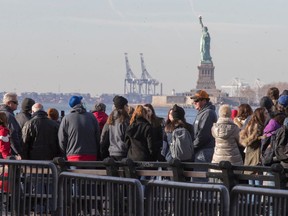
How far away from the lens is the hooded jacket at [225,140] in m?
15.6

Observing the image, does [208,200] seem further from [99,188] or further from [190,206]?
[99,188]

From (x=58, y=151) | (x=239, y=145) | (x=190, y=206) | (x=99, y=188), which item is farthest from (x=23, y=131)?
(x=190, y=206)

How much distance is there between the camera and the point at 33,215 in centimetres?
1136

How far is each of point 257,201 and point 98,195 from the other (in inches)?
70.3

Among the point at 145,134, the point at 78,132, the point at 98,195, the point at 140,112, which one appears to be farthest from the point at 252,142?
the point at 98,195

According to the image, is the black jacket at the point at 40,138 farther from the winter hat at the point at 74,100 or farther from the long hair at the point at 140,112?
the long hair at the point at 140,112

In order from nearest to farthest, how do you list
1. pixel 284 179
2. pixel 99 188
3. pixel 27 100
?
pixel 99 188 < pixel 284 179 < pixel 27 100

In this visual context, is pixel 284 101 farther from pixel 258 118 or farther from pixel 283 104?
pixel 258 118

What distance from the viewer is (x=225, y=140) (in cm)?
1572

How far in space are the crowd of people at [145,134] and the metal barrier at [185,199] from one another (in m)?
5.63

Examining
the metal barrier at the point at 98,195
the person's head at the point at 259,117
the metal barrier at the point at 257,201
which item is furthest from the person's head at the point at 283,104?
the metal barrier at the point at 257,201

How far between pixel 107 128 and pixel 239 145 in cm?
191

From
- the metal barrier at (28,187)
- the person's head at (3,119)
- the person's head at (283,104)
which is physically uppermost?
the person's head at (283,104)

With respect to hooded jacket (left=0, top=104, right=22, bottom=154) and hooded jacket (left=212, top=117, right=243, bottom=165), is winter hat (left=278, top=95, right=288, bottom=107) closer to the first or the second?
hooded jacket (left=212, top=117, right=243, bottom=165)
